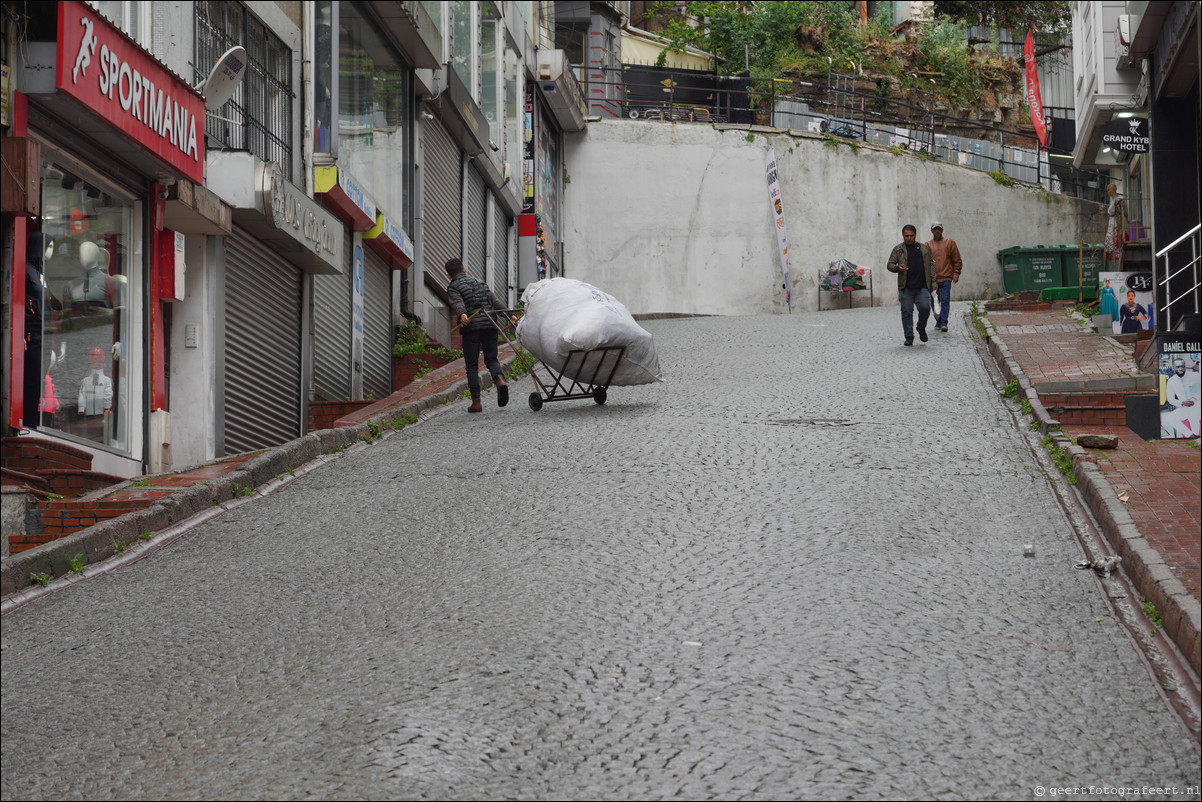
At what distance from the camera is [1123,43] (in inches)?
671

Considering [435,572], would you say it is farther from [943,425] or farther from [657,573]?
[943,425]

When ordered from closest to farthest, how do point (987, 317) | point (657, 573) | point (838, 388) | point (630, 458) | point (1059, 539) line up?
point (657, 573)
point (1059, 539)
point (630, 458)
point (838, 388)
point (987, 317)

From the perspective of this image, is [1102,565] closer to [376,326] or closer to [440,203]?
[376,326]

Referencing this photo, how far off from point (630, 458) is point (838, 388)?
14.3ft

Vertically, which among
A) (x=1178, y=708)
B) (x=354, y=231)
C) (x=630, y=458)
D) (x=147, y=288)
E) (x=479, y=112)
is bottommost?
(x=1178, y=708)

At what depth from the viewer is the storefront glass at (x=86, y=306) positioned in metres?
10.6

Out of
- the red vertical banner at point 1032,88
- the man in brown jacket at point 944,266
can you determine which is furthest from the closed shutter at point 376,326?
the red vertical banner at point 1032,88

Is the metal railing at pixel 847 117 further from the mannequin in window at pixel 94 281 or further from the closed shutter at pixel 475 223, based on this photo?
the mannequin in window at pixel 94 281

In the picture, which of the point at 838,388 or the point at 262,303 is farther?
the point at 262,303

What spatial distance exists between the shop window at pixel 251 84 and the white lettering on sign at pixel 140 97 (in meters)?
0.94

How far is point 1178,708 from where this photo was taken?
5277 millimetres

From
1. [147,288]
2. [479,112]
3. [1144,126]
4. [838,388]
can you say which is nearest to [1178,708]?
[838,388]

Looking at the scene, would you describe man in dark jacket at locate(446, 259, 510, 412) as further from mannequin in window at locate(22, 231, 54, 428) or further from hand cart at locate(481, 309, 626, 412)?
mannequin in window at locate(22, 231, 54, 428)

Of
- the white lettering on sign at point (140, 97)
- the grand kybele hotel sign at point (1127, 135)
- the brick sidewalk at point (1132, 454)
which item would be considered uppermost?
the grand kybele hotel sign at point (1127, 135)
